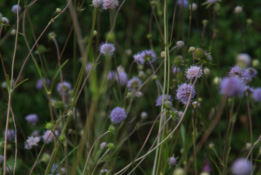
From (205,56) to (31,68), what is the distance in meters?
1.29

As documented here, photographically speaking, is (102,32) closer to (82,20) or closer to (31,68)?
(82,20)

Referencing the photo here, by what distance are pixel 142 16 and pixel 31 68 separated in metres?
0.76

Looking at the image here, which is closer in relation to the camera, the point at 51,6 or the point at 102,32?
the point at 51,6

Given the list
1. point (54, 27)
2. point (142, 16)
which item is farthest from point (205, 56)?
point (142, 16)

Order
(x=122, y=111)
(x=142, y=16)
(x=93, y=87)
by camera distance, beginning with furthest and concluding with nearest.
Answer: (x=142, y=16)
(x=122, y=111)
(x=93, y=87)

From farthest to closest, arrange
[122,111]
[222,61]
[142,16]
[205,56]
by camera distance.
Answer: [142,16], [222,61], [122,111], [205,56]

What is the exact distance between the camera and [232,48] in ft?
6.52

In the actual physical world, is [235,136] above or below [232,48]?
below

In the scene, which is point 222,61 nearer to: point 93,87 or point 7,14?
point 7,14

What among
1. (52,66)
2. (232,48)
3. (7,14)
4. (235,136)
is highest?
(7,14)

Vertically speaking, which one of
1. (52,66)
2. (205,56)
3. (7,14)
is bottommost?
(52,66)

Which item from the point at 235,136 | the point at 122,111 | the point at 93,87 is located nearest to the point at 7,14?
the point at 122,111

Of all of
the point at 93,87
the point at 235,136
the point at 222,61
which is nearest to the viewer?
the point at 93,87

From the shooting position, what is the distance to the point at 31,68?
1945mm
